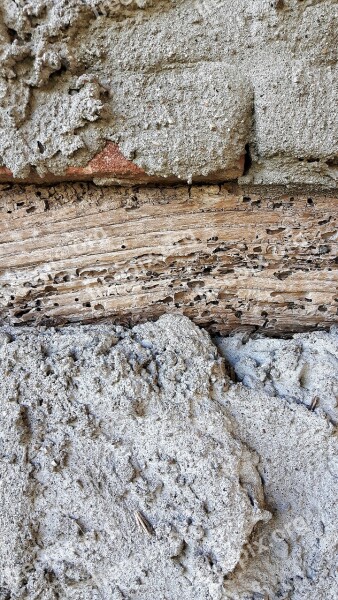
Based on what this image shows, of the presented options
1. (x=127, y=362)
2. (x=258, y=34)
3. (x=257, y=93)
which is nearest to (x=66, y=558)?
(x=127, y=362)

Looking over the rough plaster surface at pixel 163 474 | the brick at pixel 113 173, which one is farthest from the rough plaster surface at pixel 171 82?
the rough plaster surface at pixel 163 474

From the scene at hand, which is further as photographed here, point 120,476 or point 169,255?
point 169,255

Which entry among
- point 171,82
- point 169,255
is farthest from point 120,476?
point 171,82

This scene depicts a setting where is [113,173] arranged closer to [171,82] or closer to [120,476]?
[171,82]

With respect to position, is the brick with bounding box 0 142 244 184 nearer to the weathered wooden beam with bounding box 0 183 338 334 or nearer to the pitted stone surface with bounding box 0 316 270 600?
the weathered wooden beam with bounding box 0 183 338 334

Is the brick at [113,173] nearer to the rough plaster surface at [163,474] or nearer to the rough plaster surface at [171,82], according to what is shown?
the rough plaster surface at [171,82]

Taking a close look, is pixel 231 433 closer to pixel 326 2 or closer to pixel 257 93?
pixel 257 93
